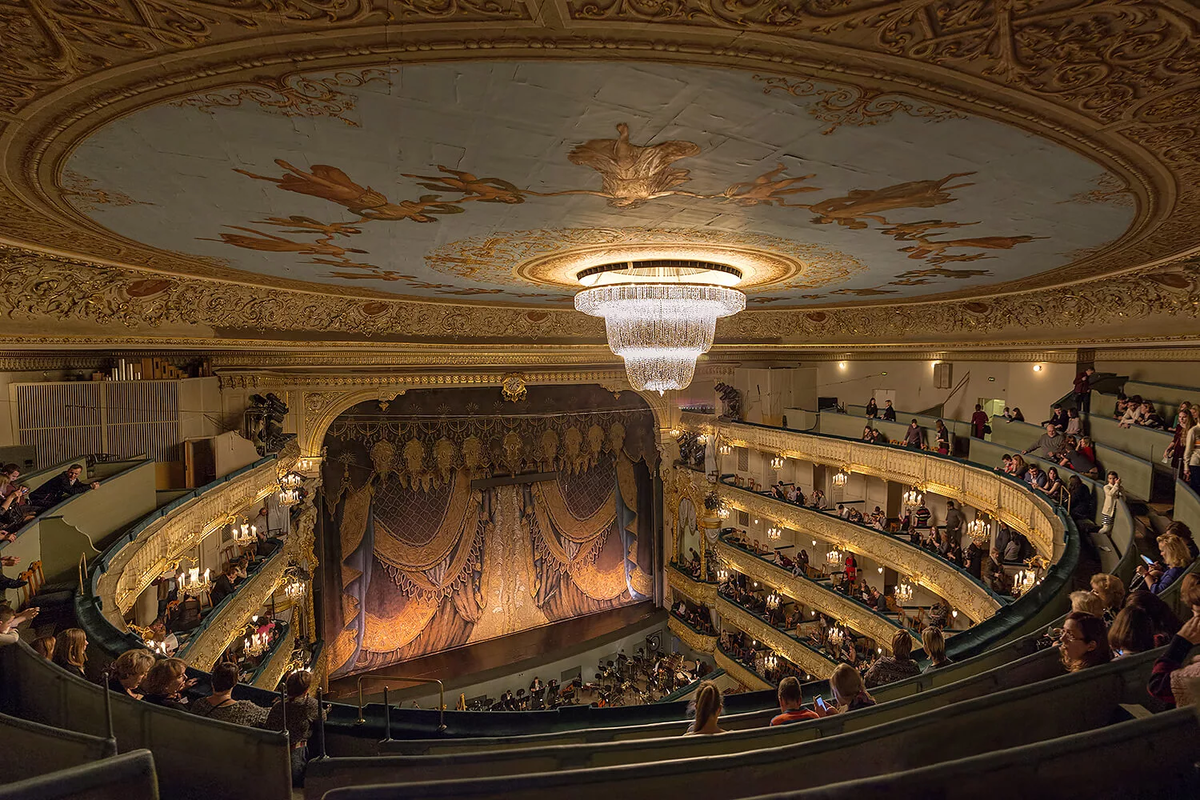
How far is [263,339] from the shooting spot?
988 cm

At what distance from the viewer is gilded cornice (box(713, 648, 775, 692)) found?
→ 16.5m

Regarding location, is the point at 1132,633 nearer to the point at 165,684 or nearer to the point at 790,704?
the point at 790,704

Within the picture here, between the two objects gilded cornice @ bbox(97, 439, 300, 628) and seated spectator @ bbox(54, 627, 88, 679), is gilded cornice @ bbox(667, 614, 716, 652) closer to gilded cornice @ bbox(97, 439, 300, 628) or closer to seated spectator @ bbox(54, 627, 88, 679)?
gilded cornice @ bbox(97, 439, 300, 628)

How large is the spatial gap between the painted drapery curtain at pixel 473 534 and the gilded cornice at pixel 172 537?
4109 millimetres

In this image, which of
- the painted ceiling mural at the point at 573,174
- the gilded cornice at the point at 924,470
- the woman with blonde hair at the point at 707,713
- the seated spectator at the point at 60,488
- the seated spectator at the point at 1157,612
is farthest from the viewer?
the gilded cornice at the point at 924,470

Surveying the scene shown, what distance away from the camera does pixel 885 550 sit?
14211 mm

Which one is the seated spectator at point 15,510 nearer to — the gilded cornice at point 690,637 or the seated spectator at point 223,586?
the seated spectator at point 223,586

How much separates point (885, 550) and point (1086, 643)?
12.0m

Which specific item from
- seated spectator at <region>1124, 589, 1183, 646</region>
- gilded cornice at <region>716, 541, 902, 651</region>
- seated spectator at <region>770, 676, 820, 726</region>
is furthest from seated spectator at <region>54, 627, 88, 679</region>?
gilded cornice at <region>716, 541, 902, 651</region>

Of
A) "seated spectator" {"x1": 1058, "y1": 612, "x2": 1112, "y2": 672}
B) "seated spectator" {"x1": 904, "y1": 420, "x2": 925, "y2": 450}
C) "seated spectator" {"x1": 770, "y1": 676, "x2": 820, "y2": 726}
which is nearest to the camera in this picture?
"seated spectator" {"x1": 1058, "y1": 612, "x2": 1112, "y2": 672}

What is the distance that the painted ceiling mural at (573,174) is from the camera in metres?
2.81

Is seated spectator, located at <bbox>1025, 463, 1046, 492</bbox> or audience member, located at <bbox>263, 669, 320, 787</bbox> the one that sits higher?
seated spectator, located at <bbox>1025, 463, 1046, 492</bbox>

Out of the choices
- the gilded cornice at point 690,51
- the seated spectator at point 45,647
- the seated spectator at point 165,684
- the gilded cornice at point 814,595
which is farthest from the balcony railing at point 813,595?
the seated spectator at point 45,647

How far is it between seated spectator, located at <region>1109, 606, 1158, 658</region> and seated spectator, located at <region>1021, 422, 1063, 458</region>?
8.22 metres
